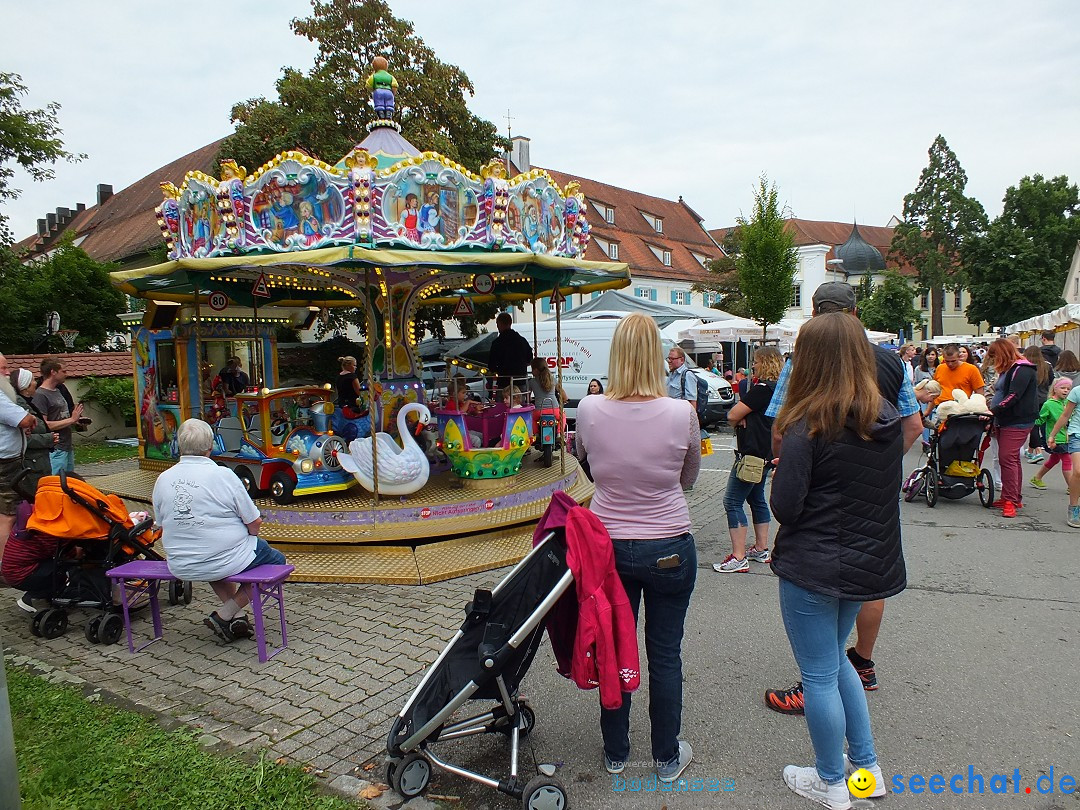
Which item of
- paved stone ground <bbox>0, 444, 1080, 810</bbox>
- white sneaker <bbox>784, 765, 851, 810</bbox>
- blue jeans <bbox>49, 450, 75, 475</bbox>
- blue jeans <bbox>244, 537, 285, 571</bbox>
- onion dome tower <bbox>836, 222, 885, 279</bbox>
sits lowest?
paved stone ground <bbox>0, 444, 1080, 810</bbox>

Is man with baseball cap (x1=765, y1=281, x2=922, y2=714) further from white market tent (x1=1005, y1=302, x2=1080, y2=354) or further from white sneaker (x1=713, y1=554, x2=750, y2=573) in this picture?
white market tent (x1=1005, y1=302, x2=1080, y2=354)

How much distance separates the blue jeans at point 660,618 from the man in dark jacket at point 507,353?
6.09m

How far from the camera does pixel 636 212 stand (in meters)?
42.1

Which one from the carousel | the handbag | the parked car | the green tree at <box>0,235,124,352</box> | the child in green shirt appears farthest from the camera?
the green tree at <box>0,235,124,352</box>

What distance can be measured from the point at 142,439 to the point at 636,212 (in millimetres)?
35659

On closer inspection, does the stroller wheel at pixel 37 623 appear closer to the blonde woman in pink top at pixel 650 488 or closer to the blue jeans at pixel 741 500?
the blonde woman in pink top at pixel 650 488

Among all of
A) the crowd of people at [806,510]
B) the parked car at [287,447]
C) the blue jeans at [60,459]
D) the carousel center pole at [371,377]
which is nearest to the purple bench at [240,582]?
the carousel center pole at [371,377]

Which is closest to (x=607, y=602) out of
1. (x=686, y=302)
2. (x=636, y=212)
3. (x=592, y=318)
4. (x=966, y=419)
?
(x=966, y=419)

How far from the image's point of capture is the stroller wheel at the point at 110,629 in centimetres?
466

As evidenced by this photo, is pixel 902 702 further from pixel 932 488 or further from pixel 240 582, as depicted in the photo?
pixel 932 488

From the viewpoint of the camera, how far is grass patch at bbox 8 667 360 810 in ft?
9.77

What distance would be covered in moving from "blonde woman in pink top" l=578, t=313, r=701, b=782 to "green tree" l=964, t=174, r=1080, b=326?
50.2 metres

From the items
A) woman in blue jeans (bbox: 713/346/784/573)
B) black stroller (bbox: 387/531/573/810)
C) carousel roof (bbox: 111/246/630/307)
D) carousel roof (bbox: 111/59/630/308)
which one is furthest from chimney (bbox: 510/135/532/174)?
black stroller (bbox: 387/531/573/810)

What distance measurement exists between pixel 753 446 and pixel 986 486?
4468 mm
